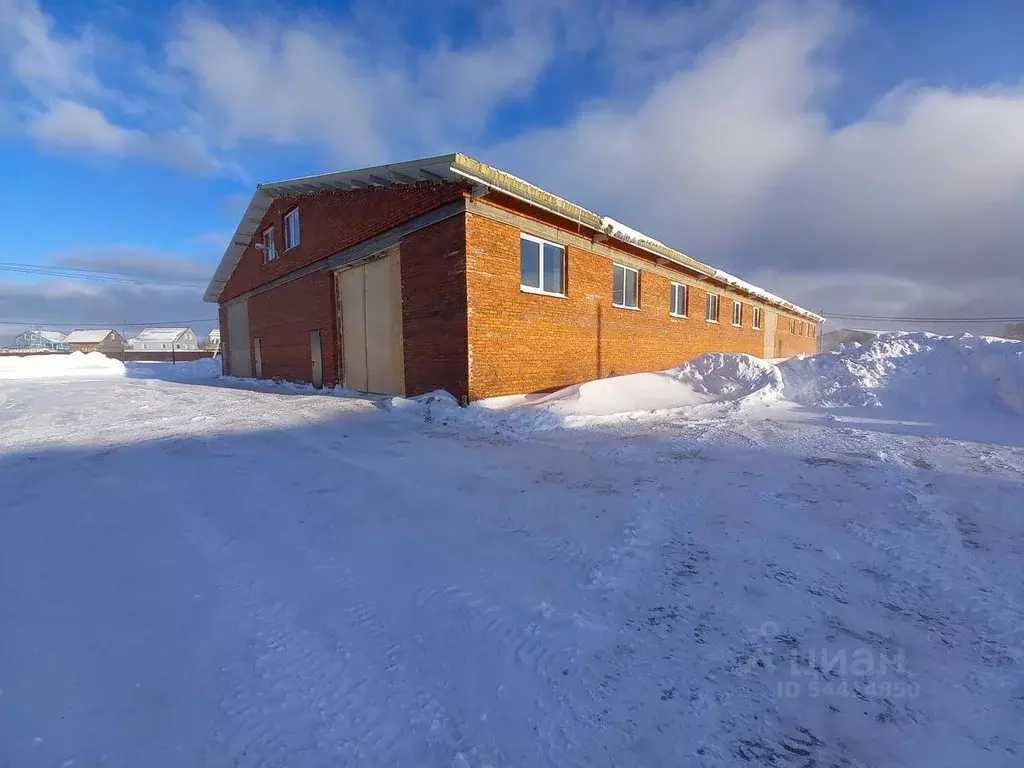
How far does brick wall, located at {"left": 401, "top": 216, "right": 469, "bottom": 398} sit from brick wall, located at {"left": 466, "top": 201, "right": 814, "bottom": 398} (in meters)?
0.27

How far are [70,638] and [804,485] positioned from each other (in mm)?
5584

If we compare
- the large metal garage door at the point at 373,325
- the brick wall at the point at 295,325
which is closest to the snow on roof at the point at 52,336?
the brick wall at the point at 295,325

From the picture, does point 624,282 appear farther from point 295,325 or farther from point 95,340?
point 95,340

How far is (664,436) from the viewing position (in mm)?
6625

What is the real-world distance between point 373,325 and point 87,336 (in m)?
111

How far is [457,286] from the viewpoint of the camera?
30.0 ft

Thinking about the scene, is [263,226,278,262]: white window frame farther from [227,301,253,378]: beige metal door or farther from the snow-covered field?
the snow-covered field

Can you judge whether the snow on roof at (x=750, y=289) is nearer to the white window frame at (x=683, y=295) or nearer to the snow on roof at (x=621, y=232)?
the white window frame at (x=683, y=295)

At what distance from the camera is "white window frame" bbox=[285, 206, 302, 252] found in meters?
15.4

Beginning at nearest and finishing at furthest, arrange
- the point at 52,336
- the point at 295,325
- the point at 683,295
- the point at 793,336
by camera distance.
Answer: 1. the point at 295,325
2. the point at 683,295
3. the point at 793,336
4. the point at 52,336

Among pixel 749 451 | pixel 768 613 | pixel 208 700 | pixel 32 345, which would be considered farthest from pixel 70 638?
pixel 32 345

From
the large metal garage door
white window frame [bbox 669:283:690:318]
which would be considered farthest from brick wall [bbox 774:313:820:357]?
the large metal garage door

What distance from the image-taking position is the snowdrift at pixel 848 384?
772 centimetres

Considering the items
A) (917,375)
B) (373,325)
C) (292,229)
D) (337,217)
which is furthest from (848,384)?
(292,229)
